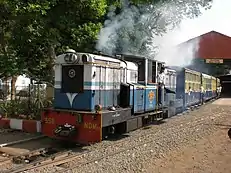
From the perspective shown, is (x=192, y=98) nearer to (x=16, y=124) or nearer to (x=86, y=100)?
(x=16, y=124)

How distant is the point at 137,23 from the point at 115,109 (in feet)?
27.7

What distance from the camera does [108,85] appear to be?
10.6m

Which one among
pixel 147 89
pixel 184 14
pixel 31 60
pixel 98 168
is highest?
pixel 184 14

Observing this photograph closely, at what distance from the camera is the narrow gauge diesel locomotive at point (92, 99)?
9477 millimetres

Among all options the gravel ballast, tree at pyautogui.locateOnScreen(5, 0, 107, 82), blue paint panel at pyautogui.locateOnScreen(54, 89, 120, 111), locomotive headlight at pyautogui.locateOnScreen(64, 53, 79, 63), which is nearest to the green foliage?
tree at pyautogui.locateOnScreen(5, 0, 107, 82)

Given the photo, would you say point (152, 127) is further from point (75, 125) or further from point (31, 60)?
point (31, 60)

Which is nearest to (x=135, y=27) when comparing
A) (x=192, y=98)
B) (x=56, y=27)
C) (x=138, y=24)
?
(x=138, y=24)

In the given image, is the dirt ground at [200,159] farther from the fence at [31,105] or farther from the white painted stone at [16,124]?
the fence at [31,105]

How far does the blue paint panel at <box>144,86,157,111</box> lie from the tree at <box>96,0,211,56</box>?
3166 mm

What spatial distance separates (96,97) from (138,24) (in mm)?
8690

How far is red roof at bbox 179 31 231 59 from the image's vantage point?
49219 mm

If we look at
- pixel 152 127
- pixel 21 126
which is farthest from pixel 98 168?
pixel 152 127

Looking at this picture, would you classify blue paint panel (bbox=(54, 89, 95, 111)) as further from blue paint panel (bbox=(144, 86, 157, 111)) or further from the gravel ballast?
blue paint panel (bbox=(144, 86, 157, 111))

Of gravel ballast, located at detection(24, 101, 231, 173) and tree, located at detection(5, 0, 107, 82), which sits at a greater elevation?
tree, located at detection(5, 0, 107, 82)
